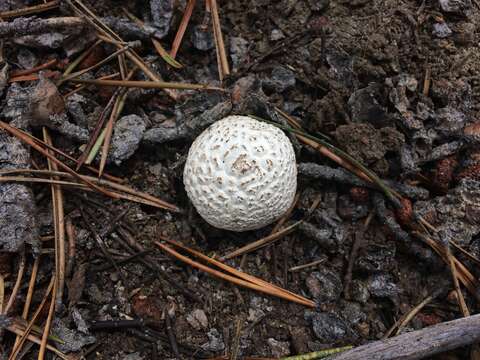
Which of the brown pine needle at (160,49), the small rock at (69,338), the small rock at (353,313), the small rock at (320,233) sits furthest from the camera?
the brown pine needle at (160,49)

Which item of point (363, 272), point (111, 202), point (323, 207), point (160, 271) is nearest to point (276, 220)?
point (323, 207)

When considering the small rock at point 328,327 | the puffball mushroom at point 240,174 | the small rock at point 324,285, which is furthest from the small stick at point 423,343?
the puffball mushroom at point 240,174

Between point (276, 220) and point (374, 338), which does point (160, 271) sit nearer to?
point (276, 220)

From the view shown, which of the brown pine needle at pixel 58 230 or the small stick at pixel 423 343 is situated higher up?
the brown pine needle at pixel 58 230

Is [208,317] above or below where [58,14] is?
below

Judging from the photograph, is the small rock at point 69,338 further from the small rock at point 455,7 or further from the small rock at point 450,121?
the small rock at point 455,7

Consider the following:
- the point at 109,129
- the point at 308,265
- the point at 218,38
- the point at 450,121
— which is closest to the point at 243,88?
the point at 218,38
